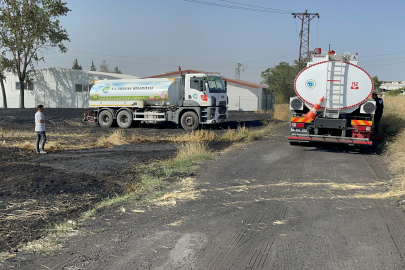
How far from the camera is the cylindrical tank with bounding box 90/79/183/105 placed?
822 inches

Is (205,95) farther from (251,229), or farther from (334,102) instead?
(251,229)

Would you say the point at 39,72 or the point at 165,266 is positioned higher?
the point at 39,72

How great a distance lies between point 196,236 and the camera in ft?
15.7

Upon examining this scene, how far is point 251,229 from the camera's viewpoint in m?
5.00

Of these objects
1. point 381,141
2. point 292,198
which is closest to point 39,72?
point 381,141

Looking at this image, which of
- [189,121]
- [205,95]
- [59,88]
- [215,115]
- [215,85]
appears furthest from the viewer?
[59,88]

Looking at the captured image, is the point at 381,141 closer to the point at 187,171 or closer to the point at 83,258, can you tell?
the point at 187,171

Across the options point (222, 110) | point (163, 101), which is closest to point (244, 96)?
point (222, 110)

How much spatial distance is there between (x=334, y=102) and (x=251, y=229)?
7.87 m

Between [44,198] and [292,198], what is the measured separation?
446 cm

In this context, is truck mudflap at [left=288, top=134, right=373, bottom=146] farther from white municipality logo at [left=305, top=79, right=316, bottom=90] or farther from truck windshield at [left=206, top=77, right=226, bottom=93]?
truck windshield at [left=206, top=77, right=226, bottom=93]

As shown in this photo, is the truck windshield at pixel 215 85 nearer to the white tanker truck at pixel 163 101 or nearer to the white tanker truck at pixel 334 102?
the white tanker truck at pixel 163 101

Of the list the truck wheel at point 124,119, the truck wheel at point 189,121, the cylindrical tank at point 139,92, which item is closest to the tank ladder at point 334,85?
the truck wheel at point 189,121

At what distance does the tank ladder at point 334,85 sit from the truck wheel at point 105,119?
1480 cm
